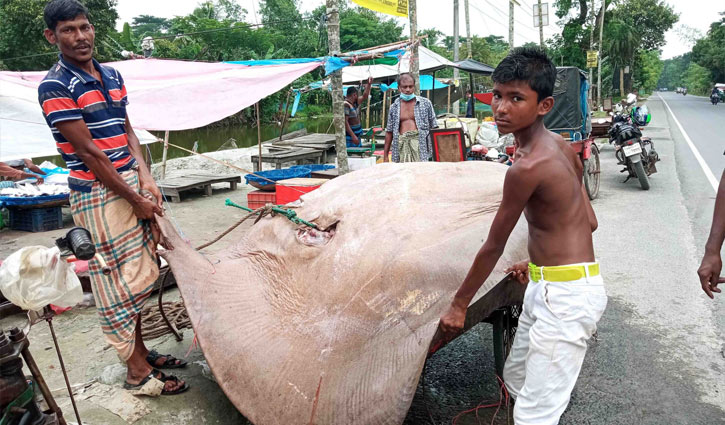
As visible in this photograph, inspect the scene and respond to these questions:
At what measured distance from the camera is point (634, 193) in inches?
302

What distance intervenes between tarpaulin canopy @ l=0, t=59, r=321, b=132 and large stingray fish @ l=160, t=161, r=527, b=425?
3104mm

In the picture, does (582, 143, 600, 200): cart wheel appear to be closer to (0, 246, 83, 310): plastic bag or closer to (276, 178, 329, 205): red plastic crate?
(276, 178, 329, 205): red plastic crate

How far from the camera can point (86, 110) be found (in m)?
2.50

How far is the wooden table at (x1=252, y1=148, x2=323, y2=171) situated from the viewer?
958 centimetres

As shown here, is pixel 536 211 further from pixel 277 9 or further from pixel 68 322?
pixel 277 9

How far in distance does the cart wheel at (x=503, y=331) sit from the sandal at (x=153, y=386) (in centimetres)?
166

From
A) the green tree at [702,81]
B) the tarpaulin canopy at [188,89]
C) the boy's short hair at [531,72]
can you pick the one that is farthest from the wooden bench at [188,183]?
the green tree at [702,81]

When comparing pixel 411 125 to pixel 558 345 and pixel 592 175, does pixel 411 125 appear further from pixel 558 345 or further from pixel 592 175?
pixel 558 345

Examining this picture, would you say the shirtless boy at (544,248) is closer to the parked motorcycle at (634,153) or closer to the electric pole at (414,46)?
the parked motorcycle at (634,153)

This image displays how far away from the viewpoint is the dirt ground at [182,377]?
2502 mm

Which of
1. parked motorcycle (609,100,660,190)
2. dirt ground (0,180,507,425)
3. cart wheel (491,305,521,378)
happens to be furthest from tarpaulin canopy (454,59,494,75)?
cart wheel (491,305,521,378)

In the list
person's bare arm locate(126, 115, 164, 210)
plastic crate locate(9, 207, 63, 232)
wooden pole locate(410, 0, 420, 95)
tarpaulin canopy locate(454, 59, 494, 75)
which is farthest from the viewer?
tarpaulin canopy locate(454, 59, 494, 75)

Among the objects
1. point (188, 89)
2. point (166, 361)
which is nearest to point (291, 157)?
point (188, 89)

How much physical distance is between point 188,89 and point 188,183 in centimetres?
300
